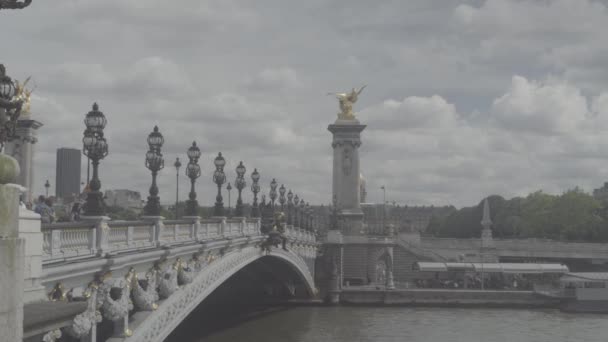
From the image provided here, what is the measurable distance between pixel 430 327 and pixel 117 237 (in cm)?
3325

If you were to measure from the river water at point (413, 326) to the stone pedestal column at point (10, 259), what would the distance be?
100.0ft

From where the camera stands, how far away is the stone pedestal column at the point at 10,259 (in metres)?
6.51

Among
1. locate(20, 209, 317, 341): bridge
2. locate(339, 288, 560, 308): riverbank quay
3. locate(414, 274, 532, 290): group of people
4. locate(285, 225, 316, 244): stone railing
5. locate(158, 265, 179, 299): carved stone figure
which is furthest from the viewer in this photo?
locate(414, 274, 532, 290): group of people

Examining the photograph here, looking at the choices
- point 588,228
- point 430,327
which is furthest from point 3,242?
point 588,228

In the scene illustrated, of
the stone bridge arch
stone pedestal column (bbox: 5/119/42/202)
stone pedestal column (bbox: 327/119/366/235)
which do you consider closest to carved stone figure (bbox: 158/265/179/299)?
the stone bridge arch

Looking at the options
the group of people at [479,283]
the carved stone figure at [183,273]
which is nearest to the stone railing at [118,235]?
the carved stone figure at [183,273]

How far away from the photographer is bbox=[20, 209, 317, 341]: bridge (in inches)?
345

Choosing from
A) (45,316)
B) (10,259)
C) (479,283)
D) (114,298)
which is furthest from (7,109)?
(479,283)

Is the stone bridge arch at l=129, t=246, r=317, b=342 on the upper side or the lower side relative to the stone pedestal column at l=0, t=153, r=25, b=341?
lower

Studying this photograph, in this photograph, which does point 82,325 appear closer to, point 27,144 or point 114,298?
point 114,298

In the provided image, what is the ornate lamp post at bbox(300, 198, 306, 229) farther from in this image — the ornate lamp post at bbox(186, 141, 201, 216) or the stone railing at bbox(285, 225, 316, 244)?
the ornate lamp post at bbox(186, 141, 201, 216)

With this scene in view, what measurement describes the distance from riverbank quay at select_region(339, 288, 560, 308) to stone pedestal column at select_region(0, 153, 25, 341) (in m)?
54.1

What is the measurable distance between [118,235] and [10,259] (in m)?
10.8

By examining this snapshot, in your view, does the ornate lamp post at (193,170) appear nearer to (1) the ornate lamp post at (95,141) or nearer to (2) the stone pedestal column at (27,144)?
(1) the ornate lamp post at (95,141)
